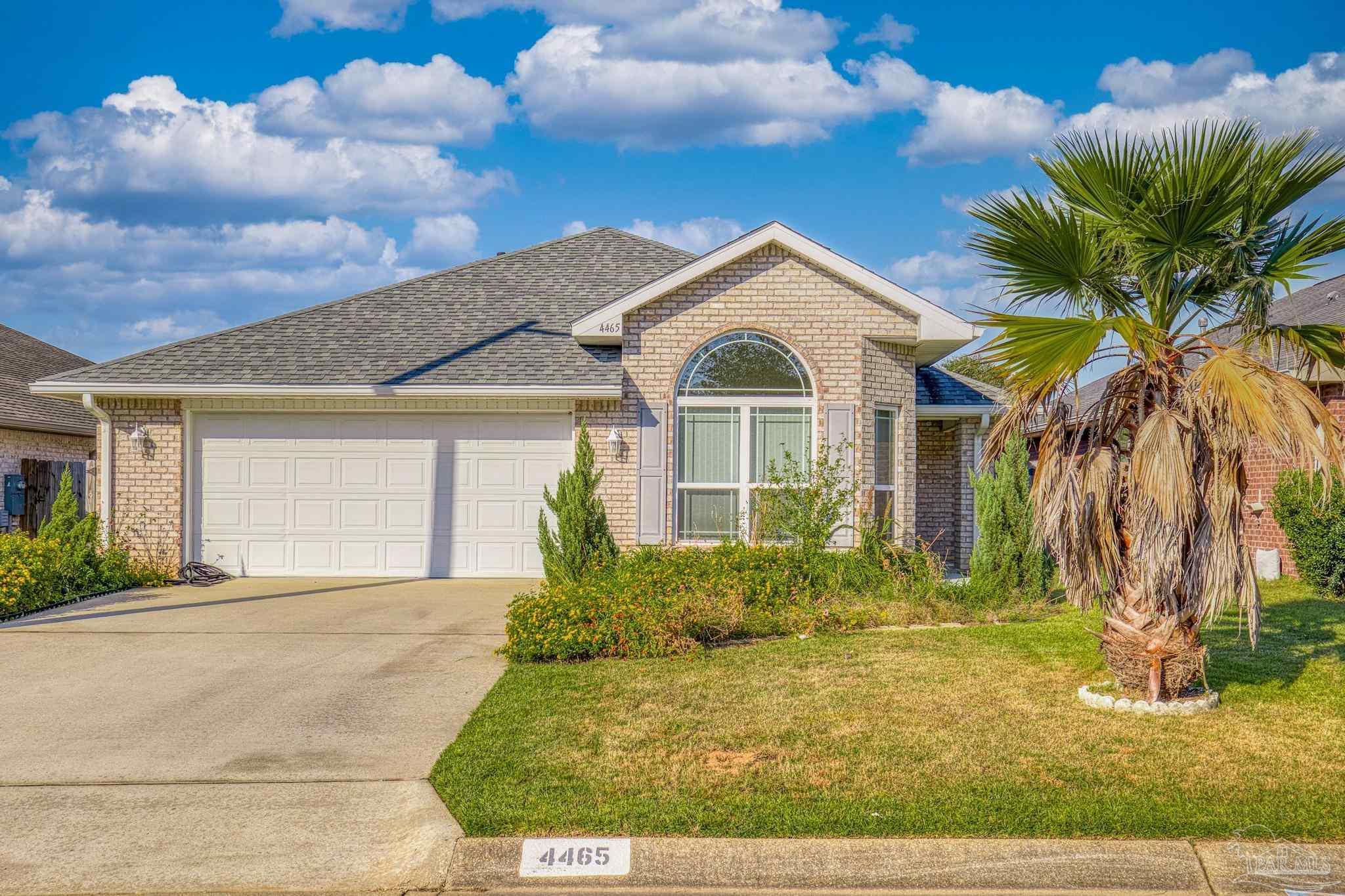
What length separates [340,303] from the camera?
15969 mm

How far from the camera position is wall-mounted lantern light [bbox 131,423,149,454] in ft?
45.0

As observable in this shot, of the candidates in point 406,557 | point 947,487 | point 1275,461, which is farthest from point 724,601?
point 1275,461

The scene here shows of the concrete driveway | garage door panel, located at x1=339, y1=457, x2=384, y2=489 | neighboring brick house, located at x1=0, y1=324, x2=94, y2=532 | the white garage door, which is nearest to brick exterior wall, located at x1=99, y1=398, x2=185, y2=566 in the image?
the white garage door

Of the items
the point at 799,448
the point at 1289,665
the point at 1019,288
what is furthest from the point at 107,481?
the point at 1289,665

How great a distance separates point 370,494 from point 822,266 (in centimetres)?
703

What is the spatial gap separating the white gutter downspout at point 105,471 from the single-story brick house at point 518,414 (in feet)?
0.12

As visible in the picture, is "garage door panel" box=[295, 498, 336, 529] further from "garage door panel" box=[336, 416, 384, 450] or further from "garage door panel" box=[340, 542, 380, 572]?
"garage door panel" box=[336, 416, 384, 450]

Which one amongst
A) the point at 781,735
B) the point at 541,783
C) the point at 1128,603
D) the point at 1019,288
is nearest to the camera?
the point at 541,783

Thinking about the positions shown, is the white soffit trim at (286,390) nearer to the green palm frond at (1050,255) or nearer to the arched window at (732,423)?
the arched window at (732,423)

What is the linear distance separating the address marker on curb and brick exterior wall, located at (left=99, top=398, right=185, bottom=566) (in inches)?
431

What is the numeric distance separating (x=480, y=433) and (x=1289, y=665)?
9.96 meters

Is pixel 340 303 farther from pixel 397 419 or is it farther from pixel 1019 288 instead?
pixel 1019 288

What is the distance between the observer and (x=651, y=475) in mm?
13000
